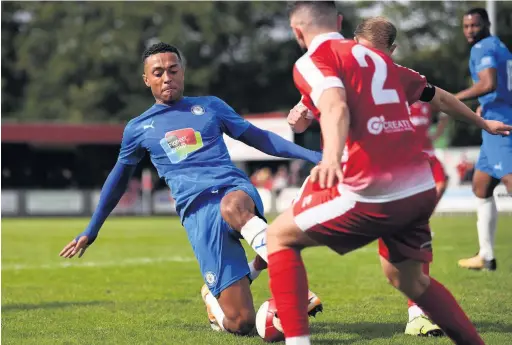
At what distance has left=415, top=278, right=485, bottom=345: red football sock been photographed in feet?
17.9

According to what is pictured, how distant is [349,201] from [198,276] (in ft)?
23.4

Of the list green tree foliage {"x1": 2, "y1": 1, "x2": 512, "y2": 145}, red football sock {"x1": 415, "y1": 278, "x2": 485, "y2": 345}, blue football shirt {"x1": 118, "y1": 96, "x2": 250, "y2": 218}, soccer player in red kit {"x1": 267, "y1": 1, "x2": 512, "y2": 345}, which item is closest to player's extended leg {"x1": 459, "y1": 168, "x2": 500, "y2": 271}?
blue football shirt {"x1": 118, "y1": 96, "x2": 250, "y2": 218}

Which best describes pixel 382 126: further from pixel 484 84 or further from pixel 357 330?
pixel 484 84

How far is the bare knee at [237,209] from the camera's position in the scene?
6852 mm

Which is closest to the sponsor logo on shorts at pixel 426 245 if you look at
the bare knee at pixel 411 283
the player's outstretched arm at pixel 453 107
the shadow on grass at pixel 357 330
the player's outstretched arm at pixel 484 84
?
the bare knee at pixel 411 283

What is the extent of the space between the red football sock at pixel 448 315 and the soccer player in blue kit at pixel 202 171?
1.79 metres

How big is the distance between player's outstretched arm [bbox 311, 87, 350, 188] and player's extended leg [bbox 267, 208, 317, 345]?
1.55 ft

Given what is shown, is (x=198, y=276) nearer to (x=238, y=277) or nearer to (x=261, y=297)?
(x=261, y=297)

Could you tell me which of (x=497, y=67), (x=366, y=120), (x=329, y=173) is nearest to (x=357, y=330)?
(x=366, y=120)

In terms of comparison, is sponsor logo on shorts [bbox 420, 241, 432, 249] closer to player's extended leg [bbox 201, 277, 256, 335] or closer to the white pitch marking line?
player's extended leg [bbox 201, 277, 256, 335]

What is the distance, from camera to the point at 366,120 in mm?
5062

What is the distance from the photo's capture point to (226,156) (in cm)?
747

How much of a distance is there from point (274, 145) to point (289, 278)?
203 centimetres

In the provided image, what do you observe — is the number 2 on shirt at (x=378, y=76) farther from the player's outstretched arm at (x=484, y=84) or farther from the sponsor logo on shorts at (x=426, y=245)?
the player's outstretched arm at (x=484, y=84)
